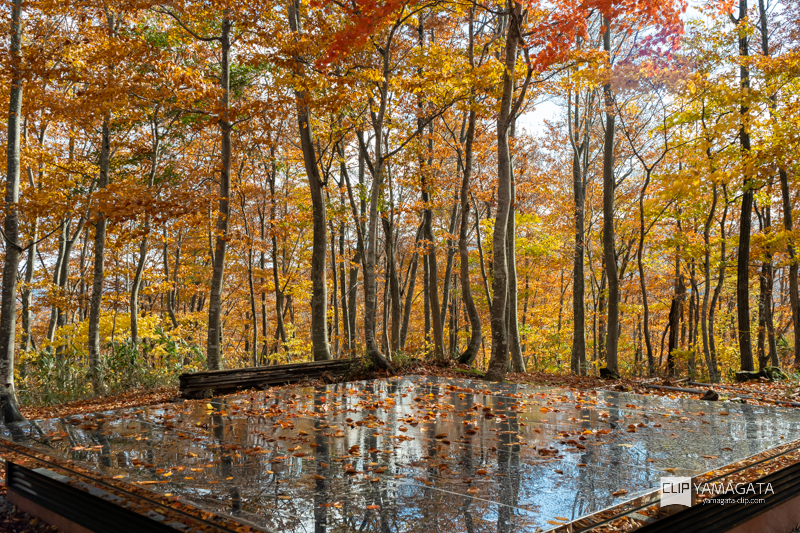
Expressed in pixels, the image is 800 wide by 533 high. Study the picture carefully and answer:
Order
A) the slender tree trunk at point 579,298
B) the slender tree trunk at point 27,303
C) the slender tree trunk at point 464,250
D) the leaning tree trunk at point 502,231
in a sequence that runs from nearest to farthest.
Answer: the leaning tree trunk at point 502,231, the slender tree trunk at point 464,250, the slender tree trunk at point 27,303, the slender tree trunk at point 579,298

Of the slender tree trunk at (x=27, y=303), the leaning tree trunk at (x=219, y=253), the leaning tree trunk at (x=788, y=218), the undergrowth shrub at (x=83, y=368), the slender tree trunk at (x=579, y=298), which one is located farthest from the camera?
the slender tree trunk at (x=579, y=298)

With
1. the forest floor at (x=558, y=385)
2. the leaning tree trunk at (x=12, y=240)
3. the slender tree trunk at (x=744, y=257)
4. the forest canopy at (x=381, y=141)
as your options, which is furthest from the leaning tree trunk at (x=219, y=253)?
the slender tree trunk at (x=744, y=257)

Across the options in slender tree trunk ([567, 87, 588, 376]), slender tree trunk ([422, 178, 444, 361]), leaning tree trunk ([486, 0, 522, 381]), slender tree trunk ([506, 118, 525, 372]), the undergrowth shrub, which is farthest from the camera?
slender tree trunk ([567, 87, 588, 376])

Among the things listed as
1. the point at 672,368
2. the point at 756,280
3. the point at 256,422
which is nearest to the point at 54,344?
the point at 256,422

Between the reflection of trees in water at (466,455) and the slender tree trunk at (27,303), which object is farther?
the slender tree trunk at (27,303)

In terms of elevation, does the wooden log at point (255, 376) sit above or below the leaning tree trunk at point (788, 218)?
below

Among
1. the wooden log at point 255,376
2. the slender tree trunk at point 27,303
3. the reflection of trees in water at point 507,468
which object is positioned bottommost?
the wooden log at point 255,376

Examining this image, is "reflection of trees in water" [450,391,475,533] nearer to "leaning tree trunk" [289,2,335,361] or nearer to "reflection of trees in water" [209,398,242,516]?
"reflection of trees in water" [209,398,242,516]

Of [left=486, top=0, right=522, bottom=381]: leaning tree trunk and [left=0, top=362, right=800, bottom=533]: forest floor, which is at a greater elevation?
[left=486, top=0, right=522, bottom=381]: leaning tree trunk

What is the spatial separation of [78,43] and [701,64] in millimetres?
12282

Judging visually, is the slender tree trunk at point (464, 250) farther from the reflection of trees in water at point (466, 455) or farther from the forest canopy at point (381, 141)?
the reflection of trees in water at point (466, 455)

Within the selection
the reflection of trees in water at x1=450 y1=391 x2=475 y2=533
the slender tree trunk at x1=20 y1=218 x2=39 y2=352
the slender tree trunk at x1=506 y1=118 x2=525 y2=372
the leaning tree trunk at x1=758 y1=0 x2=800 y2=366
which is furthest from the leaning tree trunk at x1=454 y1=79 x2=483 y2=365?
the slender tree trunk at x1=20 y1=218 x2=39 y2=352

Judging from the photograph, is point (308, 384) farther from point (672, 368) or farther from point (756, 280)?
point (756, 280)

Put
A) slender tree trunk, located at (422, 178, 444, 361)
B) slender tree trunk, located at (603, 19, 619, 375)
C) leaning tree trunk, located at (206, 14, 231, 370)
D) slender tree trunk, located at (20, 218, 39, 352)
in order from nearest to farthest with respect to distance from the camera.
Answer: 1. leaning tree trunk, located at (206, 14, 231, 370)
2. slender tree trunk, located at (603, 19, 619, 375)
3. slender tree trunk, located at (422, 178, 444, 361)
4. slender tree trunk, located at (20, 218, 39, 352)
